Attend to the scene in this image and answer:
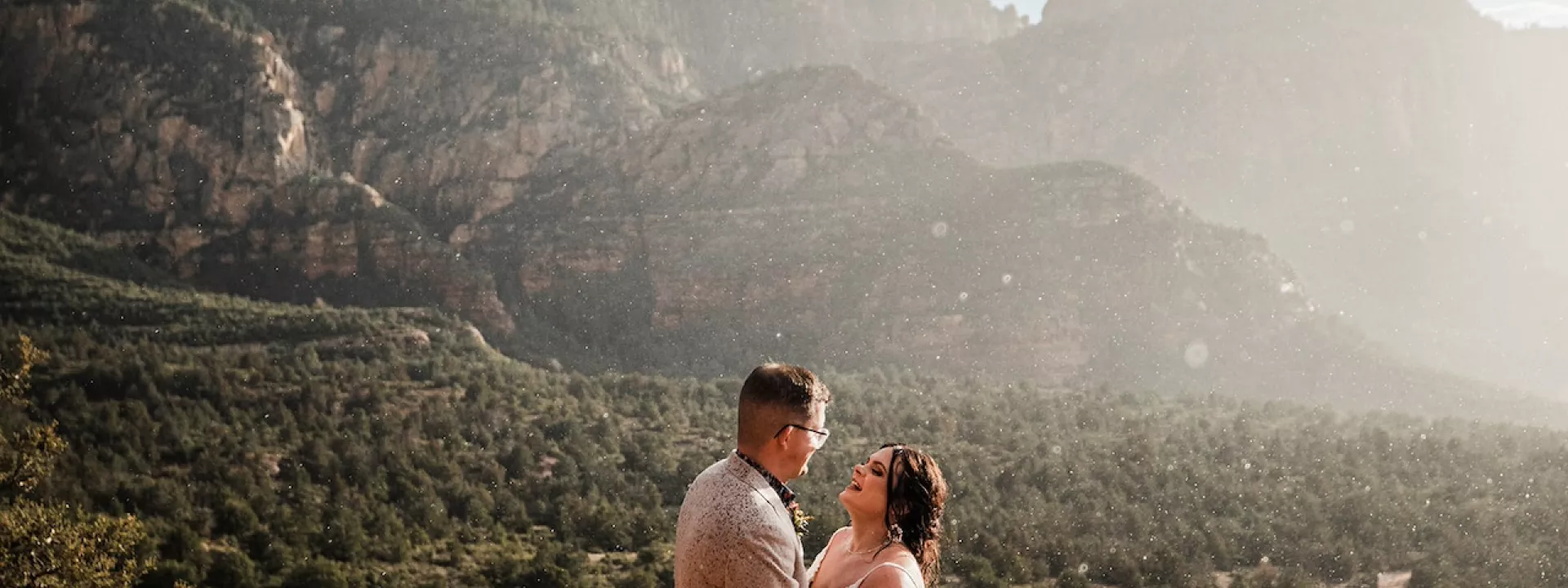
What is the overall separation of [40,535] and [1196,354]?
216ft

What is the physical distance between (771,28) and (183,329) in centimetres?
9287

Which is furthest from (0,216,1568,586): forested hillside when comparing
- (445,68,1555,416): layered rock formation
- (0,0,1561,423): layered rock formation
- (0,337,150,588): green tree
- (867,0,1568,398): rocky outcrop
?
(867,0,1568,398): rocky outcrop

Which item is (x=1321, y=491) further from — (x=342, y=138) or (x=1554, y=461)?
(x=342, y=138)

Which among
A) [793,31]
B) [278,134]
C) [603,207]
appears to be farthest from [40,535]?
[793,31]

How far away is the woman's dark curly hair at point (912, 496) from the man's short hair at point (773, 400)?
2.22ft

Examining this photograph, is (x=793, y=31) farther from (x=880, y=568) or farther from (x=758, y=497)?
(x=758, y=497)

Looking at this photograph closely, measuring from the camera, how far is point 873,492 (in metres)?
5.65

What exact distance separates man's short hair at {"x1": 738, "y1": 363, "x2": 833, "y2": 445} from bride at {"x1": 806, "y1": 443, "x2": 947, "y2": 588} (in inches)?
21.7

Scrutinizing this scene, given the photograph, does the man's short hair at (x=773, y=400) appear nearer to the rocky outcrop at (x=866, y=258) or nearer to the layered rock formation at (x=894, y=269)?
the layered rock formation at (x=894, y=269)

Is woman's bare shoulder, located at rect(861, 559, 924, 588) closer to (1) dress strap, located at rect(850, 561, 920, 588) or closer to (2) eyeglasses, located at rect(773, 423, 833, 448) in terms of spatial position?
(1) dress strap, located at rect(850, 561, 920, 588)

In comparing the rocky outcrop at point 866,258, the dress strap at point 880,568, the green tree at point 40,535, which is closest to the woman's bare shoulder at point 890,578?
the dress strap at point 880,568


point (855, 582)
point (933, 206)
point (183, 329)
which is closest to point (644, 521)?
point (183, 329)

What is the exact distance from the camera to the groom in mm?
4879

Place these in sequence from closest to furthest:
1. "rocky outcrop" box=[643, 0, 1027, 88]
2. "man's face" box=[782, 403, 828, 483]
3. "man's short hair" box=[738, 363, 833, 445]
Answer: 1. "man's short hair" box=[738, 363, 833, 445]
2. "man's face" box=[782, 403, 828, 483]
3. "rocky outcrop" box=[643, 0, 1027, 88]
